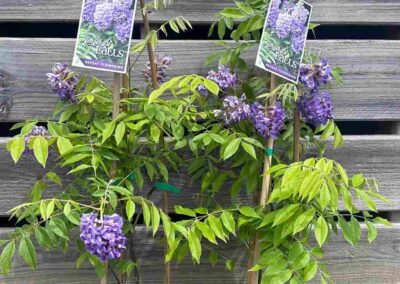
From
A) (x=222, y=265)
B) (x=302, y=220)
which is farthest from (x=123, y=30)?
(x=222, y=265)

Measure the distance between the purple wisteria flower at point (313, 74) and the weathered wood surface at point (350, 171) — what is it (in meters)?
0.44

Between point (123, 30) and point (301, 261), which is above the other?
point (123, 30)

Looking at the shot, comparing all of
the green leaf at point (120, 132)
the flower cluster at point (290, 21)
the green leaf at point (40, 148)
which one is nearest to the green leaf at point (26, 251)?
the green leaf at point (40, 148)

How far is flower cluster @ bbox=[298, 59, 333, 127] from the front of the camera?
1.18 metres

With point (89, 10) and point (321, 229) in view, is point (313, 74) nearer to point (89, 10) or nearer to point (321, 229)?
point (321, 229)

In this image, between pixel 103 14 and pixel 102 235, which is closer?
pixel 102 235

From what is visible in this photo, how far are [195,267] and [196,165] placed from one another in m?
0.37

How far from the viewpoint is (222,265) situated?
1.58 metres

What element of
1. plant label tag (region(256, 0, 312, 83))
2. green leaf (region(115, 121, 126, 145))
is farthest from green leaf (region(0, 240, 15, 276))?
plant label tag (region(256, 0, 312, 83))

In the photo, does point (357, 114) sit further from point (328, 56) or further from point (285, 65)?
point (285, 65)

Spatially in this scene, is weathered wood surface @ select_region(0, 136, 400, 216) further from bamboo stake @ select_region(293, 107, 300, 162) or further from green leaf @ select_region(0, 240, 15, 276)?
green leaf @ select_region(0, 240, 15, 276)

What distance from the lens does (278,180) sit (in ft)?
4.09

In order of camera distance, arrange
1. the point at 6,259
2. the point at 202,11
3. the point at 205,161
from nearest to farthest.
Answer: the point at 6,259, the point at 205,161, the point at 202,11

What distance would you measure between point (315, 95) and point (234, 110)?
0.20m
